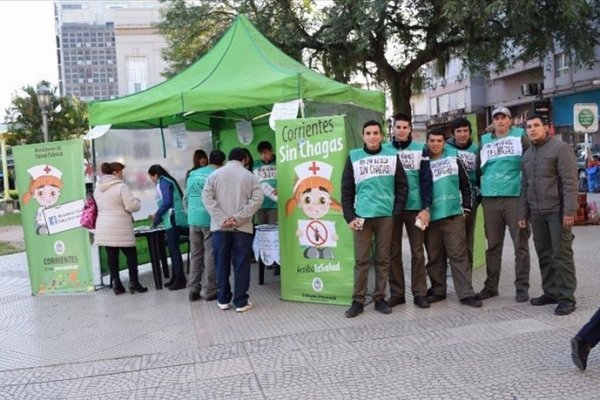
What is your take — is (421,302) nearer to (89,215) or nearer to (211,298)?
(211,298)

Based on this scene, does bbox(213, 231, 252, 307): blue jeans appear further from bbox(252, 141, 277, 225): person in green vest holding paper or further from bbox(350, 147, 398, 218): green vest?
bbox(252, 141, 277, 225): person in green vest holding paper

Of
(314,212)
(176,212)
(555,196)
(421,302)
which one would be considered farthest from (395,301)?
(176,212)

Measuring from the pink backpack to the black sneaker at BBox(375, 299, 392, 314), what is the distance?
155 inches

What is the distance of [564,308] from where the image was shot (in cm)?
573

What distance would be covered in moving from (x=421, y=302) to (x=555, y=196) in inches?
68.0

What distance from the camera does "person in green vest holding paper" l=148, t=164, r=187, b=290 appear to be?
25.8 feet

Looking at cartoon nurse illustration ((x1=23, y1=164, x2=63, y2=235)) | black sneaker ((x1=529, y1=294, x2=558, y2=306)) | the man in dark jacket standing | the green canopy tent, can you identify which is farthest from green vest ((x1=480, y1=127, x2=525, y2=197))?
cartoon nurse illustration ((x1=23, y1=164, x2=63, y2=235))

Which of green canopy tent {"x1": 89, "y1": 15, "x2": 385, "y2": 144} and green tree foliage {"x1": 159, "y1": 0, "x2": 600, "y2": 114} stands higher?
green tree foliage {"x1": 159, "y1": 0, "x2": 600, "y2": 114}

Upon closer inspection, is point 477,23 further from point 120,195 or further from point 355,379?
point 355,379

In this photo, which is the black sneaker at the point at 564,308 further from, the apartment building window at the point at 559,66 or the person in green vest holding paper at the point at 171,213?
the apartment building window at the point at 559,66

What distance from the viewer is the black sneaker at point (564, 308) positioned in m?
5.71

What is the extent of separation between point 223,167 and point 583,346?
3.95m

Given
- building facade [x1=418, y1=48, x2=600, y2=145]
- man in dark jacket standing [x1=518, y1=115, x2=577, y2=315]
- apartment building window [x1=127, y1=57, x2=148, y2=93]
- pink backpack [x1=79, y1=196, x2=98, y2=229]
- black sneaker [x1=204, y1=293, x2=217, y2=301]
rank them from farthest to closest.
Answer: apartment building window [x1=127, y1=57, x2=148, y2=93] → building facade [x1=418, y1=48, x2=600, y2=145] → pink backpack [x1=79, y1=196, x2=98, y2=229] → black sneaker [x1=204, y1=293, x2=217, y2=301] → man in dark jacket standing [x1=518, y1=115, x2=577, y2=315]

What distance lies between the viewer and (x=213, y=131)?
11273mm
